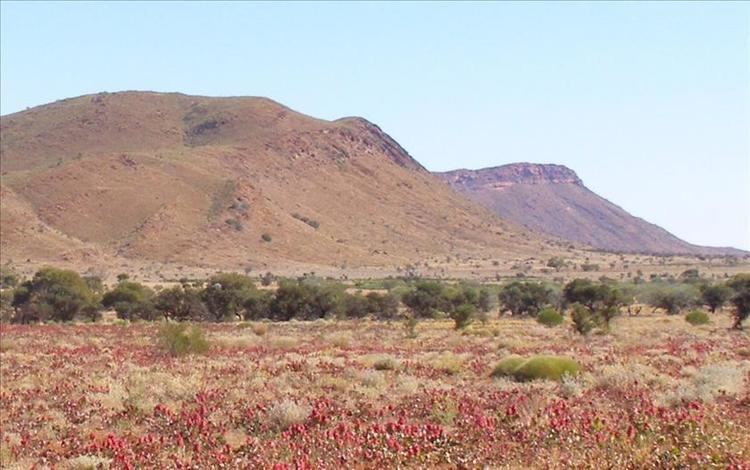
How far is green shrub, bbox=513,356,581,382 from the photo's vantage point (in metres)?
19.3

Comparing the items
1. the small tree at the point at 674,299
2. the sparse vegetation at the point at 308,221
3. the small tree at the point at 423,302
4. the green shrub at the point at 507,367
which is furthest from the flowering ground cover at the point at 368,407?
the sparse vegetation at the point at 308,221

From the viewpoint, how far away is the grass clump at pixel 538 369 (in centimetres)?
1934

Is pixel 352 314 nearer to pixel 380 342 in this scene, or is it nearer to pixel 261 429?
pixel 380 342

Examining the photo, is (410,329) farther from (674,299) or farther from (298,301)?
(674,299)

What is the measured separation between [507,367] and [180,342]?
1197 cm

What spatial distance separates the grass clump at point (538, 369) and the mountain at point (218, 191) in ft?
294

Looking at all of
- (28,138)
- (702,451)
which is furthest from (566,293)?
(28,138)

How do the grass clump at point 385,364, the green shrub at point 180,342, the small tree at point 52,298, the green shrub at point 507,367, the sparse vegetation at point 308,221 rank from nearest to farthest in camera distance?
the green shrub at point 507,367 < the grass clump at point 385,364 < the green shrub at point 180,342 < the small tree at point 52,298 < the sparse vegetation at point 308,221

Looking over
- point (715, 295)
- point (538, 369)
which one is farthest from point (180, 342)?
point (715, 295)

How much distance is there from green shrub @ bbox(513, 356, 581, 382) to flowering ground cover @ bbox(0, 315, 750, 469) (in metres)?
0.52

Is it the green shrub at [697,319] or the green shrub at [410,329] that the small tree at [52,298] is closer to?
the green shrub at [410,329]

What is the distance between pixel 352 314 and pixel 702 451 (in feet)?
155

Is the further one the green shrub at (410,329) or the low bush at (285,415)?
the green shrub at (410,329)

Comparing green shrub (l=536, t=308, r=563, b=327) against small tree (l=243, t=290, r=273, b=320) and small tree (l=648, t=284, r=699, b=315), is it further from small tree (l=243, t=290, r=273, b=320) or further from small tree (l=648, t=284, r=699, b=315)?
small tree (l=243, t=290, r=273, b=320)
